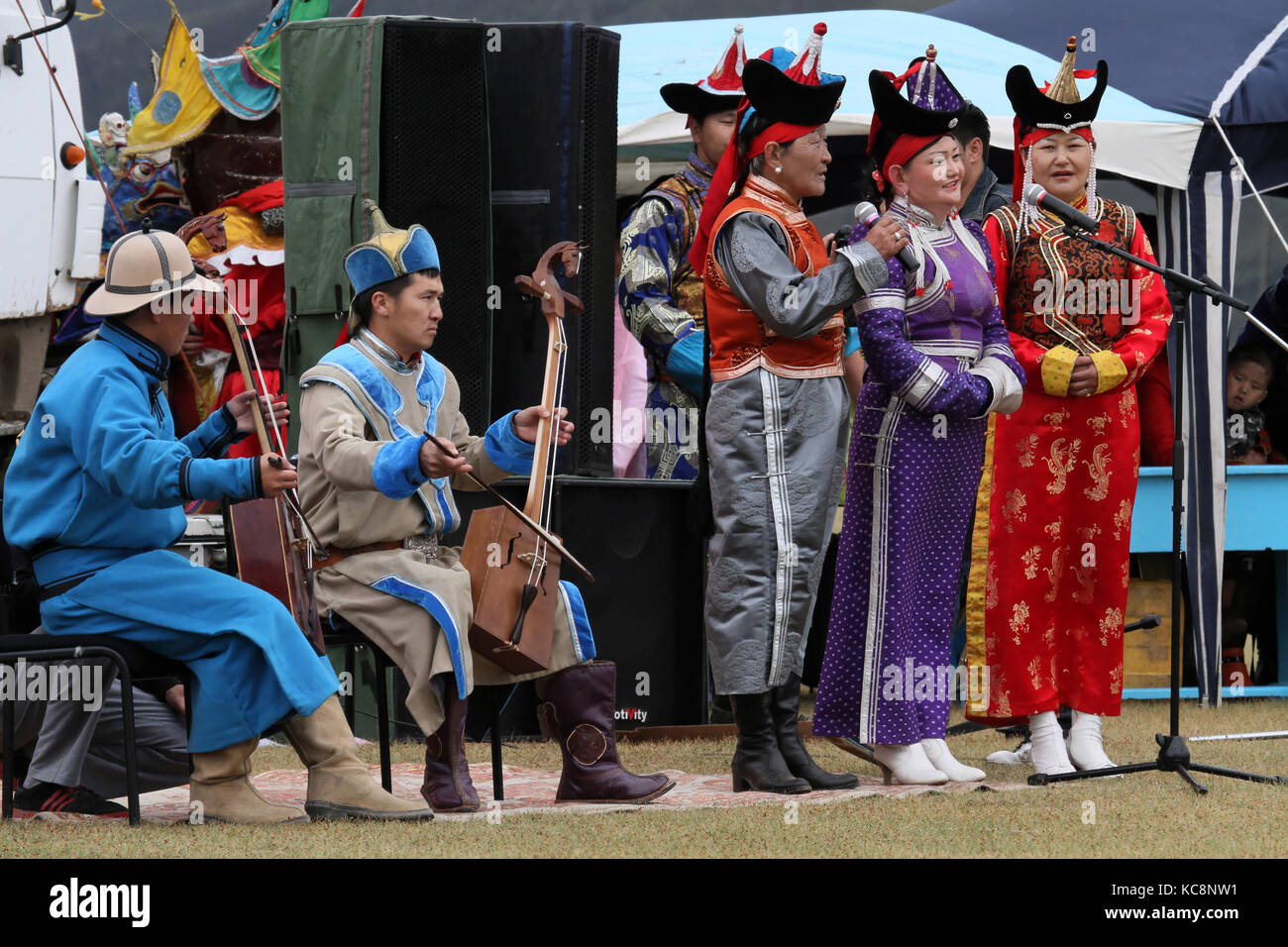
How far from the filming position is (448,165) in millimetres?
6188

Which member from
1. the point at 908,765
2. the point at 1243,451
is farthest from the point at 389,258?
the point at 1243,451

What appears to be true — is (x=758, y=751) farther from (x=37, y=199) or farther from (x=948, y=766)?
(x=37, y=199)

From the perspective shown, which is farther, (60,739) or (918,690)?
(918,690)

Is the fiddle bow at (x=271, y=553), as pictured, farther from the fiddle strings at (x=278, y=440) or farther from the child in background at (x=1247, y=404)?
the child in background at (x=1247, y=404)

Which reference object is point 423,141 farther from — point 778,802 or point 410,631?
point 778,802

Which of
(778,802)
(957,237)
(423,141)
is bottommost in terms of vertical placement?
(778,802)

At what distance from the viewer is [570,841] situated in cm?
402

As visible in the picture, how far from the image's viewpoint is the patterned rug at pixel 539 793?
4590 millimetres

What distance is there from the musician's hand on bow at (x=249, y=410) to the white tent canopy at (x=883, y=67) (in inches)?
131

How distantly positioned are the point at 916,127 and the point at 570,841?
222 cm

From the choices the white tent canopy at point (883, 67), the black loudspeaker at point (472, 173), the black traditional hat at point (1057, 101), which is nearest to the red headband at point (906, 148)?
the black traditional hat at point (1057, 101)

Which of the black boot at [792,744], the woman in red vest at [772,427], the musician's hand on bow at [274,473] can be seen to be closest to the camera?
the musician's hand on bow at [274,473]

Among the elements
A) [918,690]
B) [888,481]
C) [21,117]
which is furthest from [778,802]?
[21,117]

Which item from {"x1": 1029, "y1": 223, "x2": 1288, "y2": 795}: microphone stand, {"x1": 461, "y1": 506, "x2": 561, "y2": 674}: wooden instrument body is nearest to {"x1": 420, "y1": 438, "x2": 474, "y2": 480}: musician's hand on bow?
{"x1": 461, "y1": 506, "x2": 561, "y2": 674}: wooden instrument body
